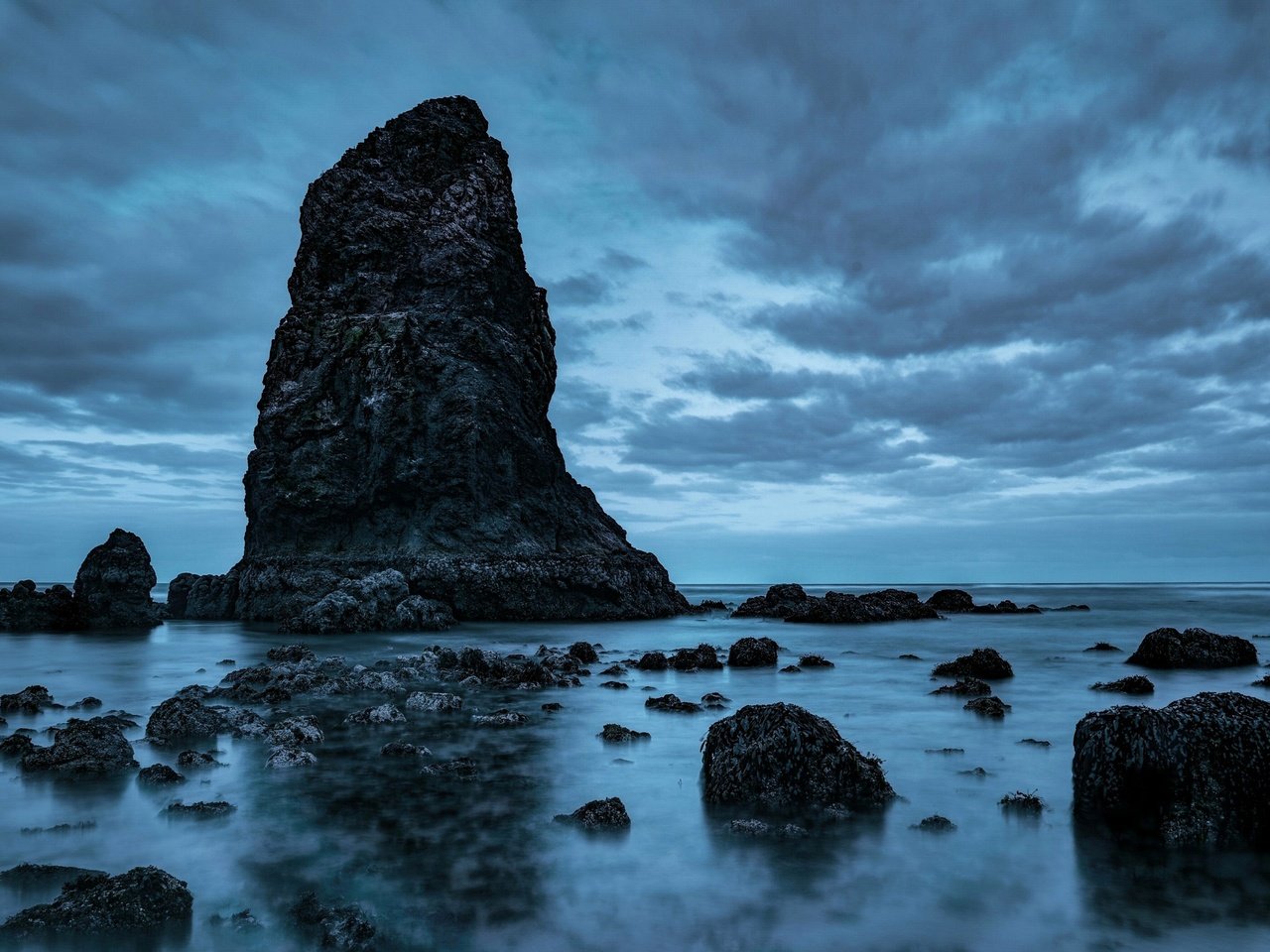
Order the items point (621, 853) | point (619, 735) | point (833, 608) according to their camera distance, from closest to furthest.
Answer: point (621, 853) < point (619, 735) < point (833, 608)

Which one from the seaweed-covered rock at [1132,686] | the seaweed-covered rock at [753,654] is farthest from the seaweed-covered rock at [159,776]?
the seaweed-covered rock at [1132,686]

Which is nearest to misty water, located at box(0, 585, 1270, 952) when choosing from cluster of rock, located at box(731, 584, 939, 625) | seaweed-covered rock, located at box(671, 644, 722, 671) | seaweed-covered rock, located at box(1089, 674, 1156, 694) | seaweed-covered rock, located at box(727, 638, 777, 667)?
seaweed-covered rock, located at box(1089, 674, 1156, 694)

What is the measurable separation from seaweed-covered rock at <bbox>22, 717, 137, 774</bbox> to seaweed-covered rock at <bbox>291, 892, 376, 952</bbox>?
5653mm

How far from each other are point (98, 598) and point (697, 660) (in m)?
31.6

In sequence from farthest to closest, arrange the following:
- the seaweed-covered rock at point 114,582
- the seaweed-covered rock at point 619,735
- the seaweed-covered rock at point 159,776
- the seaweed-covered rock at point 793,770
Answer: the seaweed-covered rock at point 114,582, the seaweed-covered rock at point 619,735, the seaweed-covered rock at point 159,776, the seaweed-covered rock at point 793,770

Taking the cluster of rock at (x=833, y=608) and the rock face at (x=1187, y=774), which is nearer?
the rock face at (x=1187, y=774)

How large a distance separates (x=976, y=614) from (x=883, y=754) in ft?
158

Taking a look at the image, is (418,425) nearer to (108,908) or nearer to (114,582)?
(114,582)

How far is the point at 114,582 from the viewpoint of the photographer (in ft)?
125

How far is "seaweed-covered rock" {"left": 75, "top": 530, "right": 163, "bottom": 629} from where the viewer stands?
3775 cm

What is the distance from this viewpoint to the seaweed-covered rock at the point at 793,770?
8586mm

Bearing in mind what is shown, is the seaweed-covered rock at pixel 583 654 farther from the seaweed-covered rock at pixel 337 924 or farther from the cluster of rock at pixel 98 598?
the cluster of rock at pixel 98 598

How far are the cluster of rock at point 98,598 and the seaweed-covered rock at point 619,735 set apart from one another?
113 feet

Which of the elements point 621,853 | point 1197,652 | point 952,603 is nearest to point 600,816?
point 621,853
